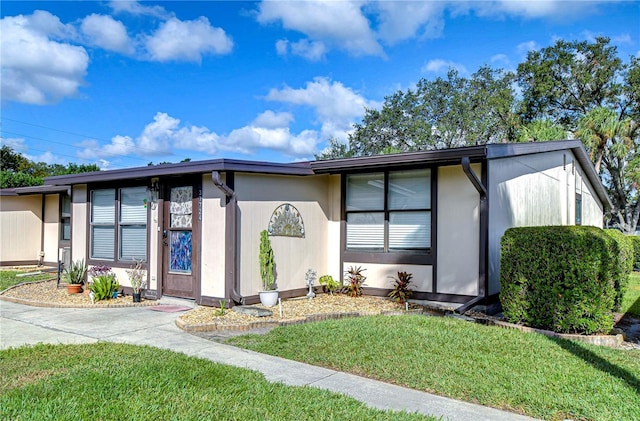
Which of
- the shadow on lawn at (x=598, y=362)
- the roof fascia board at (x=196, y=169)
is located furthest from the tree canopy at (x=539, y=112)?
the shadow on lawn at (x=598, y=362)

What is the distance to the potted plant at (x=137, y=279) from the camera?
29.2 ft

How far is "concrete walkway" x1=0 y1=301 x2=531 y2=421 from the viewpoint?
378cm

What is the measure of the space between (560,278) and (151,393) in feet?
16.9

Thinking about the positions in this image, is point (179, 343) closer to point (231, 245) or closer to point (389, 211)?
point (231, 245)

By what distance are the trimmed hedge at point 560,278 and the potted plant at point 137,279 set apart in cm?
663

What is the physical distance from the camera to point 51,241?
15.6m

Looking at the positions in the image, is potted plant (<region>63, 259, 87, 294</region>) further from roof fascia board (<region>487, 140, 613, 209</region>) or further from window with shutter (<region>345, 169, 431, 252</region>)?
roof fascia board (<region>487, 140, 613, 209</region>)

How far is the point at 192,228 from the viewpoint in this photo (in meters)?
8.52

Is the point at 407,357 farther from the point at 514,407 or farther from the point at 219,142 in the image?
the point at 219,142

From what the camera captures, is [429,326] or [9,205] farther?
[9,205]

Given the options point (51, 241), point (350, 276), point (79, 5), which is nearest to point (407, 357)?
point (350, 276)

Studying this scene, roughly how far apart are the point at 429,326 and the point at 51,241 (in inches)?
558

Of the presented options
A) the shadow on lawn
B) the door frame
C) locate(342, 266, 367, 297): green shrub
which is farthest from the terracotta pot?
the shadow on lawn

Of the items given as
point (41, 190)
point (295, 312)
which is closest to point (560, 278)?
point (295, 312)
